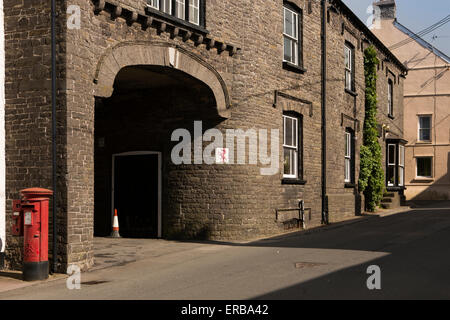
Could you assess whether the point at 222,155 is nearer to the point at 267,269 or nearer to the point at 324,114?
the point at 267,269

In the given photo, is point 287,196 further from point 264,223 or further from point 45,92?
point 45,92

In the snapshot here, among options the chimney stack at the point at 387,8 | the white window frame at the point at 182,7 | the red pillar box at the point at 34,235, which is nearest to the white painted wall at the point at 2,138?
the red pillar box at the point at 34,235

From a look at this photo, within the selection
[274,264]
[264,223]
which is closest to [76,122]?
[274,264]

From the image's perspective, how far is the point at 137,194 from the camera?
1569 cm

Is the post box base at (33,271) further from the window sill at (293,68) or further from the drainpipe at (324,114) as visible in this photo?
the drainpipe at (324,114)

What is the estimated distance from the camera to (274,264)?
389 inches

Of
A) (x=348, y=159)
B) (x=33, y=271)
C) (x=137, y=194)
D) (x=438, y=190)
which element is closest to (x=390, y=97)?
(x=348, y=159)

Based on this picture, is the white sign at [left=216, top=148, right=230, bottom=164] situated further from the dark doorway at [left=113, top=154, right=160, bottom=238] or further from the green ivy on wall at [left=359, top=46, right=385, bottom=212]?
the green ivy on wall at [left=359, top=46, right=385, bottom=212]

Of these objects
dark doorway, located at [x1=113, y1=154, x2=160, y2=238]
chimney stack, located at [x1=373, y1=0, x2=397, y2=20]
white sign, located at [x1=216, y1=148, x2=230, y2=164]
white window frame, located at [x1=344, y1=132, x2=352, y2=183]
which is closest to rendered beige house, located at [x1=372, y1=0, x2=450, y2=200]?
chimney stack, located at [x1=373, y1=0, x2=397, y2=20]

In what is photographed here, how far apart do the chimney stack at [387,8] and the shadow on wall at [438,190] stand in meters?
10.1

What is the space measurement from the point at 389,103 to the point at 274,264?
21.6 metres

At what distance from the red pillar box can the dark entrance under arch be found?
5.33 meters

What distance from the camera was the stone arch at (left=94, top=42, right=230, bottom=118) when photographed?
10844 mm

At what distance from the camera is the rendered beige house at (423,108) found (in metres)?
35.6
